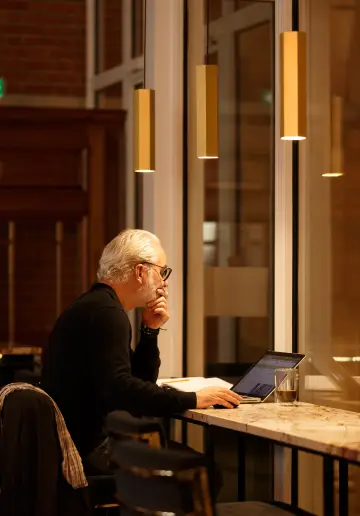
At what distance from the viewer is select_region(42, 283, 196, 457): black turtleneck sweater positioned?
347 centimetres

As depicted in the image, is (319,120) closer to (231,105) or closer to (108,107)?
(231,105)

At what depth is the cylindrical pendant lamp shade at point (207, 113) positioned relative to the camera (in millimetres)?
4121

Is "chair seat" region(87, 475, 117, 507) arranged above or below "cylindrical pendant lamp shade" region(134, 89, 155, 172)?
below

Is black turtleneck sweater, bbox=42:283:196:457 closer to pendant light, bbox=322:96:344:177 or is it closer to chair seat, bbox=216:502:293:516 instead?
chair seat, bbox=216:502:293:516

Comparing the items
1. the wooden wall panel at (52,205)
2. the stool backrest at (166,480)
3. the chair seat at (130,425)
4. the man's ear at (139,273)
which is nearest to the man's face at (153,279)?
the man's ear at (139,273)

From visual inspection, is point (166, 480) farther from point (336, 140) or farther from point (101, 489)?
point (336, 140)

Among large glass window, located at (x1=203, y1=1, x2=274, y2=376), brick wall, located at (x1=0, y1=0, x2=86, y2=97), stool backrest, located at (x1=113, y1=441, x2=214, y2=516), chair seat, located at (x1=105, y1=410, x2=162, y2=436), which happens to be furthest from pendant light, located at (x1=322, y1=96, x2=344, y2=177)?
brick wall, located at (x1=0, y1=0, x2=86, y2=97)

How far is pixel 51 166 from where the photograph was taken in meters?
8.11

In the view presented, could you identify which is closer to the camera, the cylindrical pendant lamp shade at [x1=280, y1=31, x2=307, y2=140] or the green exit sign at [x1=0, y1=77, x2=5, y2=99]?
the cylindrical pendant lamp shade at [x1=280, y1=31, x2=307, y2=140]

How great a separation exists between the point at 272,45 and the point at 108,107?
3.42 metres

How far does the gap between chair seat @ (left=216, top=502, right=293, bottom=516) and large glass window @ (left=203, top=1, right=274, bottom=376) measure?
179 cm

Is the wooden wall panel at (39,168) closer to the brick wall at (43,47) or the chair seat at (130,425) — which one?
the brick wall at (43,47)

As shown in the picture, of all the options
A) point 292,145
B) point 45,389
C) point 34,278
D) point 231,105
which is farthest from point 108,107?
point 45,389

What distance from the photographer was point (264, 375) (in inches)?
155
